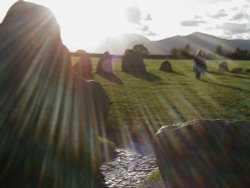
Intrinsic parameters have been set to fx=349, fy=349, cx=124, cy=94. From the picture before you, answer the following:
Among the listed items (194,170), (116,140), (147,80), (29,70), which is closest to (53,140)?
(29,70)

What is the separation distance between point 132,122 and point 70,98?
7.02 metres

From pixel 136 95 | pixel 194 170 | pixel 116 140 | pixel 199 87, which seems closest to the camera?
pixel 194 170

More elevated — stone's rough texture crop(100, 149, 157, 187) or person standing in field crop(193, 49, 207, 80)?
person standing in field crop(193, 49, 207, 80)

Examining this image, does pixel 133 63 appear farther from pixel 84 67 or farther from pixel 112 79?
pixel 112 79

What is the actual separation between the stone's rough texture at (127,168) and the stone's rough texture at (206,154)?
184 centimetres

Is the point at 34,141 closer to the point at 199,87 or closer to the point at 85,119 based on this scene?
the point at 85,119

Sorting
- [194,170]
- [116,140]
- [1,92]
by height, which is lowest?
[116,140]

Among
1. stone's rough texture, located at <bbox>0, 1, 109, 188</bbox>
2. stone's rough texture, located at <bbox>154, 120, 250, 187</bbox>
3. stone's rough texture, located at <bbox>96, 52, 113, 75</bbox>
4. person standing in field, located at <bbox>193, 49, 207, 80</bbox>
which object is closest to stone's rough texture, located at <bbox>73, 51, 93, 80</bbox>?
stone's rough texture, located at <bbox>96, 52, 113, 75</bbox>

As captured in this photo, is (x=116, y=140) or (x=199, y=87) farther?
(x=199, y=87)

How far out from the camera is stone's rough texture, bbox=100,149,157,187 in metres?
9.86

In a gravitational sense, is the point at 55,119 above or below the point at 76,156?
above

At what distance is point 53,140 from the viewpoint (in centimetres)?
881

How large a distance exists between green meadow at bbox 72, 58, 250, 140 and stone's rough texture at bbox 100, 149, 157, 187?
2.31 meters

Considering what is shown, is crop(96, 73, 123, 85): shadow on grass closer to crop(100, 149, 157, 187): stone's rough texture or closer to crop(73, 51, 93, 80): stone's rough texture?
crop(73, 51, 93, 80): stone's rough texture
